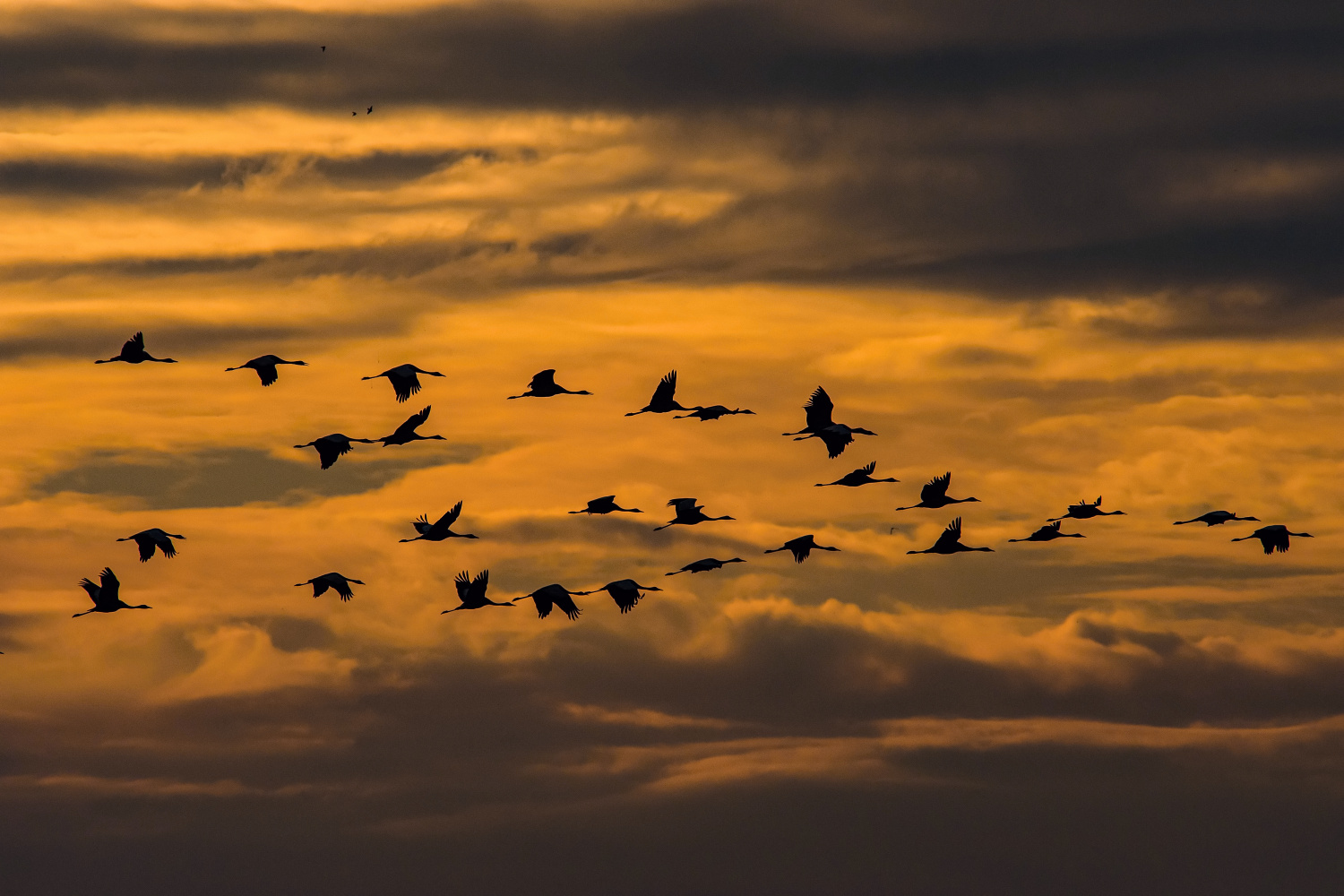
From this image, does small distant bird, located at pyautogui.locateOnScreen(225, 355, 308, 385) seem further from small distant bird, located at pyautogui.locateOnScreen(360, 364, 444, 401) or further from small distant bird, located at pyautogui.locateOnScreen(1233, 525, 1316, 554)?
small distant bird, located at pyautogui.locateOnScreen(1233, 525, 1316, 554)

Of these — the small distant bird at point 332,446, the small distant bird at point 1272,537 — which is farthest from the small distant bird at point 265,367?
the small distant bird at point 1272,537

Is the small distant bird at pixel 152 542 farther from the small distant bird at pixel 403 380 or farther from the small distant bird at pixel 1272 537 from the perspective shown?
the small distant bird at pixel 1272 537

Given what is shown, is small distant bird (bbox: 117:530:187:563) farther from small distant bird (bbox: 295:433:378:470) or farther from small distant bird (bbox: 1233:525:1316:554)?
small distant bird (bbox: 1233:525:1316:554)

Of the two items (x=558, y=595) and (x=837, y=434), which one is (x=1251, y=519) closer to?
(x=837, y=434)

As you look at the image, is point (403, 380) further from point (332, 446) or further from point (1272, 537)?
point (1272, 537)

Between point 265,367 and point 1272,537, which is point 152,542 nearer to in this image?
point 265,367

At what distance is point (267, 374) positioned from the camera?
81688mm

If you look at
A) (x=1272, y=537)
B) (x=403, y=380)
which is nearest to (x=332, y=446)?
(x=403, y=380)

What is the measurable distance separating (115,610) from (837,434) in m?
35.8

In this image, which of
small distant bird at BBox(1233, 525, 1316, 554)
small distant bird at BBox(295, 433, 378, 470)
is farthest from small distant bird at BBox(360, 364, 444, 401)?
small distant bird at BBox(1233, 525, 1316, 554)

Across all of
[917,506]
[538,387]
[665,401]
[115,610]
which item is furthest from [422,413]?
[917,506]

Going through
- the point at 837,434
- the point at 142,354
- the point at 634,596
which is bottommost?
the point at 634,596

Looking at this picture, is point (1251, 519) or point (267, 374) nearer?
point (267, 374)

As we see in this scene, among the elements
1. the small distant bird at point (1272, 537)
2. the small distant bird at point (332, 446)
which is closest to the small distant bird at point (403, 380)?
the small distant bird at point (332, 446)
